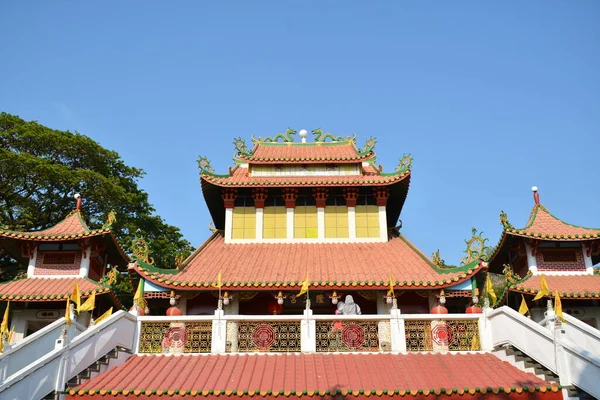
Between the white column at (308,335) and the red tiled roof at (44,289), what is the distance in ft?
25.8

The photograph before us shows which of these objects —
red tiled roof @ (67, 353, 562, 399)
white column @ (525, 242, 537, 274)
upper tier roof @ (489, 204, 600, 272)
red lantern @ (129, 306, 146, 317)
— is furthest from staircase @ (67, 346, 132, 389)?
white column @ (525, 242, 537, 274)

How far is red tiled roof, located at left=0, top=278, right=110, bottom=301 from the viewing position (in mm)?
16922

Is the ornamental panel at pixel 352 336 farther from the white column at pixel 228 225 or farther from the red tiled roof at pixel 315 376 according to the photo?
the white column at pixel 228 225

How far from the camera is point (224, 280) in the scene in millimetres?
14258

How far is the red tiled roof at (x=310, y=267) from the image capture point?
46.0 feet

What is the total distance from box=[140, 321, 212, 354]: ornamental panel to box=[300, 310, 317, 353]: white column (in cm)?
231

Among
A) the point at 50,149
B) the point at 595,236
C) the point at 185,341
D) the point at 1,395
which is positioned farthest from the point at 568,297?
Result: the point at 50,149

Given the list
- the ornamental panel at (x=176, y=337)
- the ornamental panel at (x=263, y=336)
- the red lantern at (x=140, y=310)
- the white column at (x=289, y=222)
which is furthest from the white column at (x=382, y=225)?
the red lantern at (x=140, y=310)

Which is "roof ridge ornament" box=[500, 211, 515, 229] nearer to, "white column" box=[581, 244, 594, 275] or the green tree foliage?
"white column" box=[581, 244, 594, 275]

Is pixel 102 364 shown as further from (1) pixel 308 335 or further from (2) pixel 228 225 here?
(2) pixel 228 225

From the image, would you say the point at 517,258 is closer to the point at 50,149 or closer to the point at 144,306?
the point at 144,306

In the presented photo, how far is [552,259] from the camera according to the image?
19.7 meters

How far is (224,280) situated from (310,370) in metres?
3.78

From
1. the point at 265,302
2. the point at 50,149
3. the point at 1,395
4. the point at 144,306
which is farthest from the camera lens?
the point at 50,149
